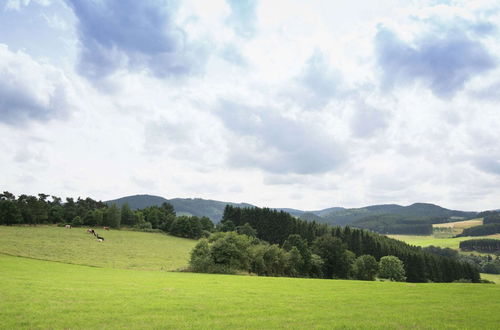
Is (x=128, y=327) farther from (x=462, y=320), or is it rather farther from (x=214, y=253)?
(x=214, y=253)

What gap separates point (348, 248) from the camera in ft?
432

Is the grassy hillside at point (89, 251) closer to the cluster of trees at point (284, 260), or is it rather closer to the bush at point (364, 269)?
the cluster of trees at point (284, 260)

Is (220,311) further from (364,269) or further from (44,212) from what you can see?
(44,212)

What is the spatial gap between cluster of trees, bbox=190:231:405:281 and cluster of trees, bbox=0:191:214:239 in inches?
2258

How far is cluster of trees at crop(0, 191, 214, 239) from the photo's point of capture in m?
111

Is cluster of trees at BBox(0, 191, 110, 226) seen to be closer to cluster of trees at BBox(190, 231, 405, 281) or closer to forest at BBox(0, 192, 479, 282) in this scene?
forest at BBox(0, 192, 479, 282)

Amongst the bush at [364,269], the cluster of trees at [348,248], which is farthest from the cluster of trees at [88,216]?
the bush at [364,269]

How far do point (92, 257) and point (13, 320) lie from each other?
57.3 metres

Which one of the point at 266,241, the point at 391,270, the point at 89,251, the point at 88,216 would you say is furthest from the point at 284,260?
the point at 88,216

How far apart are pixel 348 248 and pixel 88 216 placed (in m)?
112

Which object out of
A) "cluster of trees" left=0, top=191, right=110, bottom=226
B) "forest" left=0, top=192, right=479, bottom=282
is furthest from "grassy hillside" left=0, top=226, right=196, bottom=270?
"cluster of trees" left=0, top=191, right=110, bottom=226

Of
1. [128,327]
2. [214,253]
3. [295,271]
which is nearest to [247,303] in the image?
[128,327]

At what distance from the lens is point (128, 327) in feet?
48.2

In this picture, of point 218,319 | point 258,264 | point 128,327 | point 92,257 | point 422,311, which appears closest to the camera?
point 128,327
